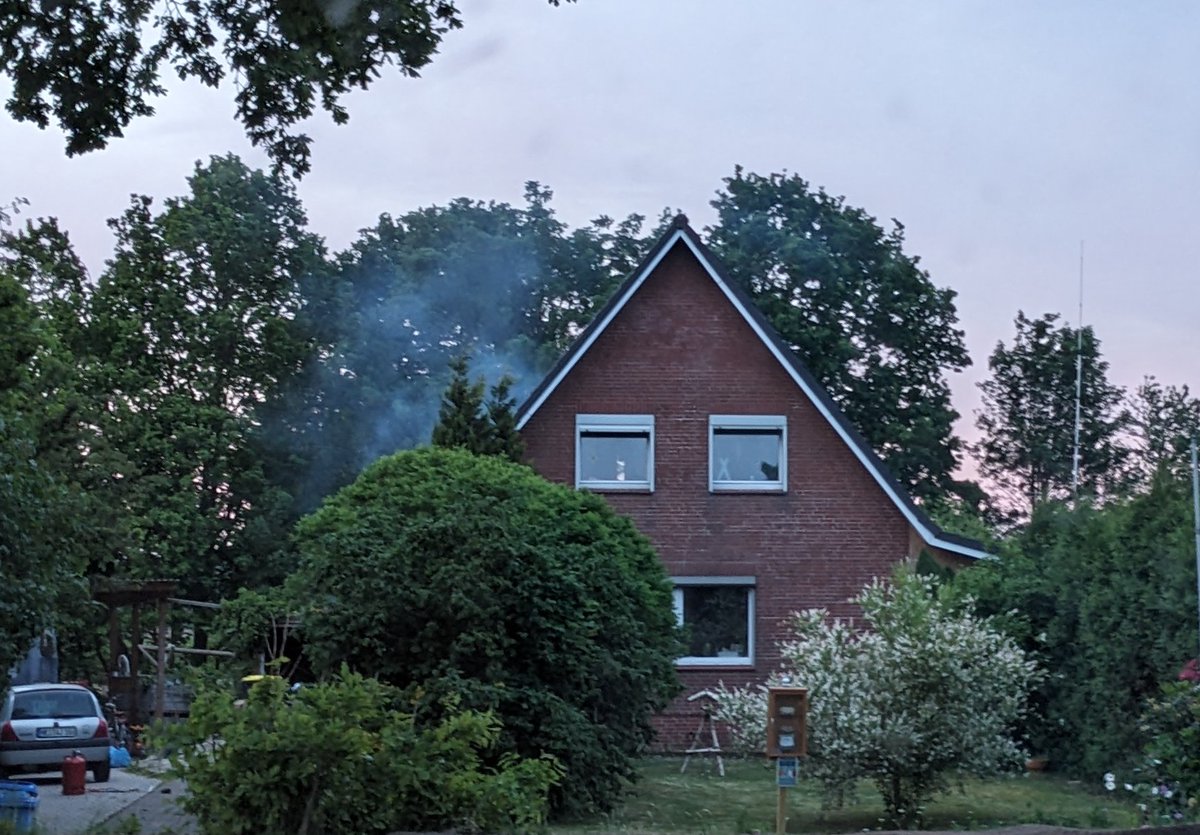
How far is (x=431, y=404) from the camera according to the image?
47.8m

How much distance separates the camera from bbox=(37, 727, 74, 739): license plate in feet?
81.6

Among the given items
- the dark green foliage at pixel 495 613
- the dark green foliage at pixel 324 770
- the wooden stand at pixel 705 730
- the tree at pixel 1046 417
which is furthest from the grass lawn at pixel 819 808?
the tree at pixel 1046 417

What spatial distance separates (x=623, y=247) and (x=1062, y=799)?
118 feet

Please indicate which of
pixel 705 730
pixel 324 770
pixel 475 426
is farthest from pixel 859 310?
pixel 324 770

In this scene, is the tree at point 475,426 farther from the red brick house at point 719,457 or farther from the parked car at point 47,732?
the parked car at point 47,732

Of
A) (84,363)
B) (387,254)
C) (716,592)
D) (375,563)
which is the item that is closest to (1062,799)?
(375,563)

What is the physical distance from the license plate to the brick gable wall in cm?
854

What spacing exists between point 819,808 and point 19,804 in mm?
7841

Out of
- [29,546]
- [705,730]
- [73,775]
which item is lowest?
[73,775]

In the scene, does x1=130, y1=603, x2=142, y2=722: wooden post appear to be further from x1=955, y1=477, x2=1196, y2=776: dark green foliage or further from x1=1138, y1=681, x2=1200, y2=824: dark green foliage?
x1=1138, y1=681, x2=1200, y2=824: dark green foliage

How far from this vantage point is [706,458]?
91.9 feet

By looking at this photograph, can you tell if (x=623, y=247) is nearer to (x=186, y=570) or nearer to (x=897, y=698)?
(x=186, y=570)

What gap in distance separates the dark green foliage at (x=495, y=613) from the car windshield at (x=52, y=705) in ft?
36.5

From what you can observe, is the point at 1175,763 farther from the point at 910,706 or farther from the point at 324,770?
the point at 324,770
